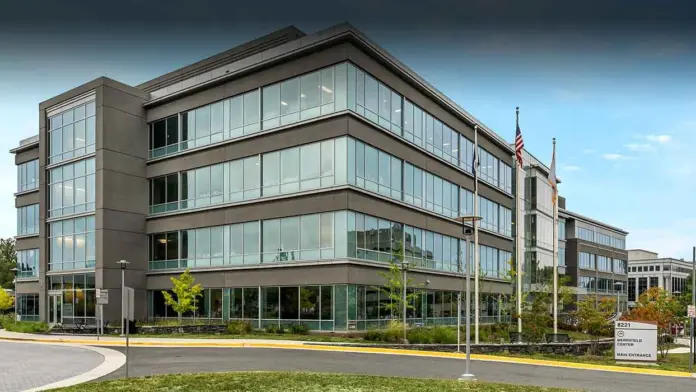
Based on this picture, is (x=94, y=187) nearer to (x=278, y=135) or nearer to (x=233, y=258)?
(x=233, y=258)

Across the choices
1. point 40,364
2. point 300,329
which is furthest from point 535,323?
point 40,364

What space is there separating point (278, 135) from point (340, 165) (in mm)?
5525

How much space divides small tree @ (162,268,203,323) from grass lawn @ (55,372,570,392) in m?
23.7

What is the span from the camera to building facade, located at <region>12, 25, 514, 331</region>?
35.3 m

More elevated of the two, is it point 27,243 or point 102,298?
point 27,243

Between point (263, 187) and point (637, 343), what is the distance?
2348 centimetres

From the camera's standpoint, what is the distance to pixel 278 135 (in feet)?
125

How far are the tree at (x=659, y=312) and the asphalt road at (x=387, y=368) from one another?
51.3 feet

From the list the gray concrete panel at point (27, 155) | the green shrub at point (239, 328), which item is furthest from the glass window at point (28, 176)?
the green shrub at point (239, 328)

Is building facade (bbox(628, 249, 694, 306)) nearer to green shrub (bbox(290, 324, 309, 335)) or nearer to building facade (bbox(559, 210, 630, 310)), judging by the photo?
building facade (bbox(559, 210, 630, 310))

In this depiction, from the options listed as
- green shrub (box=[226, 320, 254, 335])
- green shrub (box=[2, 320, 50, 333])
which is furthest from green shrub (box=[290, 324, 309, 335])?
green shrub (box=[2, 320, 50, 333])

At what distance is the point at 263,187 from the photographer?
38.7 meters

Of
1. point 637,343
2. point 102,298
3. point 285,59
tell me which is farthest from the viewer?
point 285,59

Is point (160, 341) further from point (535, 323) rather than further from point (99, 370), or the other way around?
point (535, 323)
